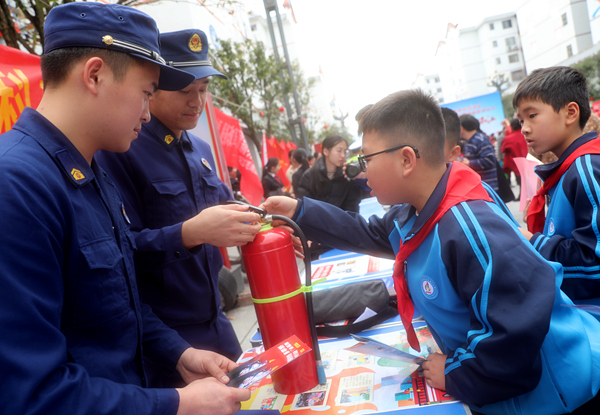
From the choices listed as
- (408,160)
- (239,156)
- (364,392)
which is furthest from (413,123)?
(239,156)

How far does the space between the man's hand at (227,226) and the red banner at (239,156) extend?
4381mm

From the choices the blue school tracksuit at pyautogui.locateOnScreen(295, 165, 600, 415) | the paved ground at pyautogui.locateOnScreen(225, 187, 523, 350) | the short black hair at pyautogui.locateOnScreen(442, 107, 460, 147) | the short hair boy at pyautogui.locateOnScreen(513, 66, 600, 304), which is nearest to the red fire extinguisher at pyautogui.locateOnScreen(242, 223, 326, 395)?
the blue school tracksuit at pyautogui.locateOnScreen(295, 165, 600, 415)

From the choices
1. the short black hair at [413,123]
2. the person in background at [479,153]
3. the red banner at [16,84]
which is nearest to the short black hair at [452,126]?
the short black hair at [413,123]

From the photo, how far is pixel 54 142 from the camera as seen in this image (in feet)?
3.58

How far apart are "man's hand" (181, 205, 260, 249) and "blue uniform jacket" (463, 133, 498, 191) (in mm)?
4615

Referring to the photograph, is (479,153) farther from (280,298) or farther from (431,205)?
(280,298)

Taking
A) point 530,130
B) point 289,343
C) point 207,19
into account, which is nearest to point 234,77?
point 207,19

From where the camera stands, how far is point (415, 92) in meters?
1.63

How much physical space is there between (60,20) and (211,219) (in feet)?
2.40

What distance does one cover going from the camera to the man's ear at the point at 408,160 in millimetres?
1497

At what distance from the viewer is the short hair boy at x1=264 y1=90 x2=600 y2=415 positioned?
1.12 metres

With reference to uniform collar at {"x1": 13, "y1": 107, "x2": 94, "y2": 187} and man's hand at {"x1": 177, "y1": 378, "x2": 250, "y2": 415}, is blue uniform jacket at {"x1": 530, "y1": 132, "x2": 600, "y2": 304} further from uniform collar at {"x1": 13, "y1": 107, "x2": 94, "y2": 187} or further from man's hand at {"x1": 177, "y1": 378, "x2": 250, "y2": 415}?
uniform collar at {"x1": 13, "y1": 107, "x2": 94, "y2": 187}

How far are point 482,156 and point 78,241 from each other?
17.5 feet

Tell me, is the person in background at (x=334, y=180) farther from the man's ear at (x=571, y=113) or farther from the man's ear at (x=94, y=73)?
the man's ear at (x=94, y=73)
